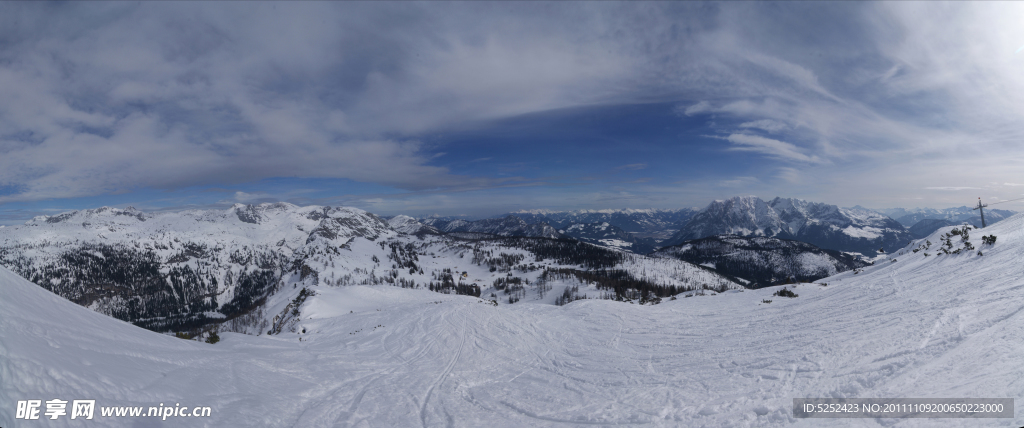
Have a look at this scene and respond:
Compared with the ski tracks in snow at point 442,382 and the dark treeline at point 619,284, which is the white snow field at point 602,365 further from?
the dark treeline at point 619,284

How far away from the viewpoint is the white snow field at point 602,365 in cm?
575

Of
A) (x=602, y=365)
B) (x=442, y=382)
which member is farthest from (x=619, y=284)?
(x=442, y=382)

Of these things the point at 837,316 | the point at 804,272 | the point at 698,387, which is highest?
the point at 837,316

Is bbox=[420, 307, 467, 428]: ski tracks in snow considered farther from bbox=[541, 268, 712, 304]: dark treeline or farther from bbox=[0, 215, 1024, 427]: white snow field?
bbox=[541, 268, 712, 304]: dark treeline

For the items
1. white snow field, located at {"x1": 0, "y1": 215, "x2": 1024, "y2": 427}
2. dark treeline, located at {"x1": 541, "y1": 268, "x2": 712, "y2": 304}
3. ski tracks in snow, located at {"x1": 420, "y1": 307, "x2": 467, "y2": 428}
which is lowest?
dark treeline, located at {"x1": 541, "y1": 268, "x2": 712, "y2": 304}

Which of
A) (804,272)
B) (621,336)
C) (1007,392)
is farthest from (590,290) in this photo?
(804,272)

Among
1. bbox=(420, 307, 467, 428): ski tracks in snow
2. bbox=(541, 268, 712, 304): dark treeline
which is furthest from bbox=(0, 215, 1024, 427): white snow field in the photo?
bbox=(541, 268, 712, 304): dark treeline

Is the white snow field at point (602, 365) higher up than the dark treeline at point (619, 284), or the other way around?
the white snow field at point (602, 365)

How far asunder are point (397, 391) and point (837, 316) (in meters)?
14.0

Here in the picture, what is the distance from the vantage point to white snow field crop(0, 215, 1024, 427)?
5.75 meters

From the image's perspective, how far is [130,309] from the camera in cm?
18925

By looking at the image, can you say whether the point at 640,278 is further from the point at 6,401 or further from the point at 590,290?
the point at 6,401

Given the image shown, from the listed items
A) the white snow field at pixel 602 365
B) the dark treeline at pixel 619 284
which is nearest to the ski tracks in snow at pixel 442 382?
the white snow field at pixel 602 365

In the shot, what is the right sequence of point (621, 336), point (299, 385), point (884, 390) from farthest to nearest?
1. point (621, 336)
2. point (299, 385)
3. point (884, 390)
